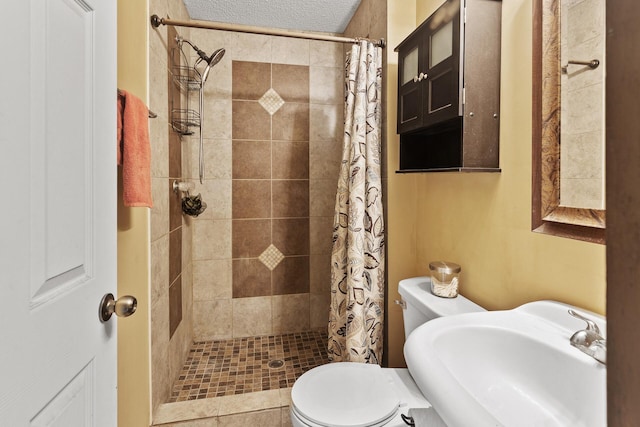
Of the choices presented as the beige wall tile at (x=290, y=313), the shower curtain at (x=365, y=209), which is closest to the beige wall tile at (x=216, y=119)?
the shower curtain at (x=365, y=209)

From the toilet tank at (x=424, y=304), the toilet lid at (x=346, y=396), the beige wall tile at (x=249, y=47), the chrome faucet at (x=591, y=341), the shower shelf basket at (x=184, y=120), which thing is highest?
the beige wall tile at (x=249, y=47)

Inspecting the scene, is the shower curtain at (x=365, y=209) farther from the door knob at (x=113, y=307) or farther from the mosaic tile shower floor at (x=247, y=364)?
the door knob at (x=113, y=307)

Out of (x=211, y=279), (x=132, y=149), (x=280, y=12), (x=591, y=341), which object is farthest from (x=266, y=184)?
(x=591, y=341)

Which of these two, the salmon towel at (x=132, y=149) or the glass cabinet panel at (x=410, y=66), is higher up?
the glass cabinet panel at (x=410, y=66)

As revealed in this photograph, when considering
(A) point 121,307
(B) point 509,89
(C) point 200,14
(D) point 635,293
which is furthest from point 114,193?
(C) point 200,14

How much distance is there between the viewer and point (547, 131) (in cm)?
104

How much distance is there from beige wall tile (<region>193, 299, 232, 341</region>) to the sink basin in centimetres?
190

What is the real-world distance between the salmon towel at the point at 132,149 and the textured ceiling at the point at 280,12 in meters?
1.42

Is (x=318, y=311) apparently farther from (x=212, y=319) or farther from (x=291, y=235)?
(x=212, y=319)

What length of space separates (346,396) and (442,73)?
1.28m

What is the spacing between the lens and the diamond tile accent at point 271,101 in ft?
8.15

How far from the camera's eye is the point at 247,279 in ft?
8.24

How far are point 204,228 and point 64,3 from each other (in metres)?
1.95

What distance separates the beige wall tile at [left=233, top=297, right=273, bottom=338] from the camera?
2494 millimetres
